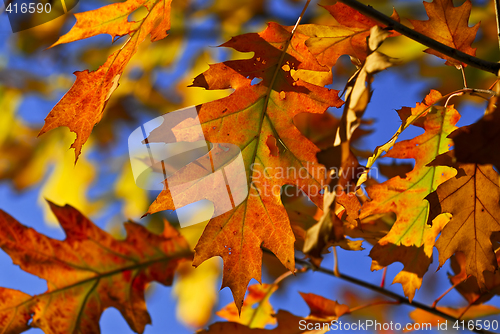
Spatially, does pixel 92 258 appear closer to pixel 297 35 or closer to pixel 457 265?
pixel 297 35

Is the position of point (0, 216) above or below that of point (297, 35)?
below

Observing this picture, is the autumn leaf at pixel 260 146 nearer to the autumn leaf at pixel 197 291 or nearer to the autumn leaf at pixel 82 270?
the autumn leaf at pixel 82 270

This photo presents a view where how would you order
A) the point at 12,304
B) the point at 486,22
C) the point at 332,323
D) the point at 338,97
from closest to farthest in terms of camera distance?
the point at 338,97
the point at 12,304
the point at 332,323
the point at 486,22

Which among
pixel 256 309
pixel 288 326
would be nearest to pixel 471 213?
pixel 288 326

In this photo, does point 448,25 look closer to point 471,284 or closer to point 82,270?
point 471,284

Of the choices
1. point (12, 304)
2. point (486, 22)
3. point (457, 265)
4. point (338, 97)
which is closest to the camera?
point (338, 97)

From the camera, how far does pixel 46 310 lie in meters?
1.06

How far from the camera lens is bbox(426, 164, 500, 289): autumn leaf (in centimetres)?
80

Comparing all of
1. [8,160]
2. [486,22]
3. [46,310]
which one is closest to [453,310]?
[46,310]

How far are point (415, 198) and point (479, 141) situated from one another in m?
0.46

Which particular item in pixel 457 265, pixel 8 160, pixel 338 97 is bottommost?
pixel 8 160

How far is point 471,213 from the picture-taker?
822 mm

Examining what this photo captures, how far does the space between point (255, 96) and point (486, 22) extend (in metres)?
1.67

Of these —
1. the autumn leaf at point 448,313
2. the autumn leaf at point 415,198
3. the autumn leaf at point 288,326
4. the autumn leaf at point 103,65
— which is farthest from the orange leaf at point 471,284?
the autumn leaf at point 103,65
